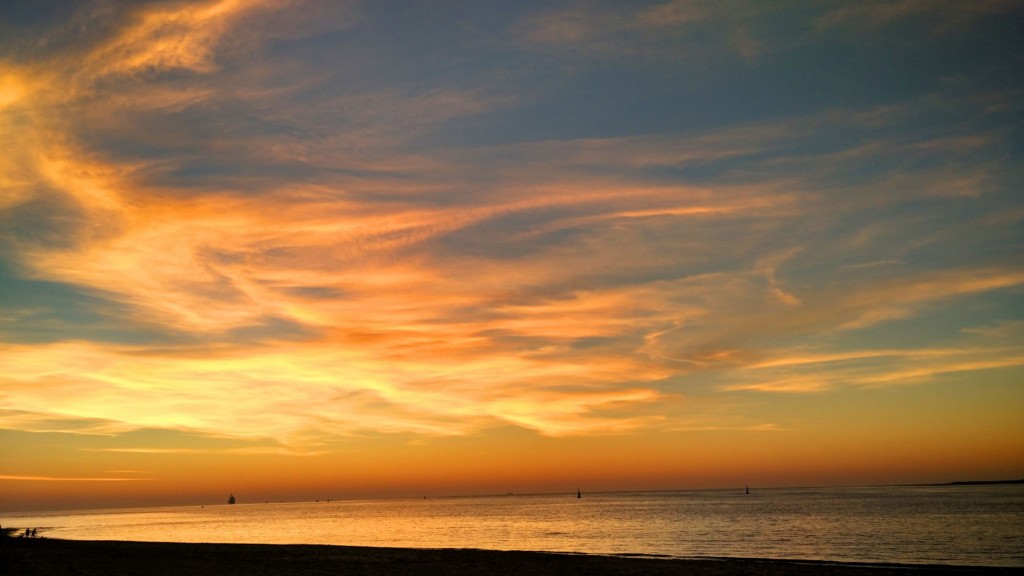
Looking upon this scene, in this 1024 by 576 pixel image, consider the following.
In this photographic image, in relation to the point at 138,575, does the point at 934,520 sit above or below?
below

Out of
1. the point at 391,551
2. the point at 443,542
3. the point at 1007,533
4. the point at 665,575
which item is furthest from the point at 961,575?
the point at 443,542

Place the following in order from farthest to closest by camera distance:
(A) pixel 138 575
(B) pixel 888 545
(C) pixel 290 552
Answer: (B) pixel 888 545
(C) pixel 290 552
(A) pixel 138 575

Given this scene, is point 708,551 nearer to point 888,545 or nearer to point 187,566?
point 888,545

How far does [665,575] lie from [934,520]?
76.9m

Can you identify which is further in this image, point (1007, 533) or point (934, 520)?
point (934, 520)

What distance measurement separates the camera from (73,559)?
42625 millimetres

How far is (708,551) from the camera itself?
53.8 metres

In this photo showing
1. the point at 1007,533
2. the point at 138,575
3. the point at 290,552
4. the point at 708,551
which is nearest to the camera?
the point at 138,575

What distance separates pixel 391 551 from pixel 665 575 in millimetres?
22396

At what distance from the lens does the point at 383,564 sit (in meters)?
39.4

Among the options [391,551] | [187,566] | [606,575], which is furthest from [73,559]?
[606,575]

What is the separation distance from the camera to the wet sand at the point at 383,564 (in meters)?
35.8

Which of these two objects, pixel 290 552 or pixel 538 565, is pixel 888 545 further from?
pixel 290 552

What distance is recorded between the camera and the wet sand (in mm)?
35750
